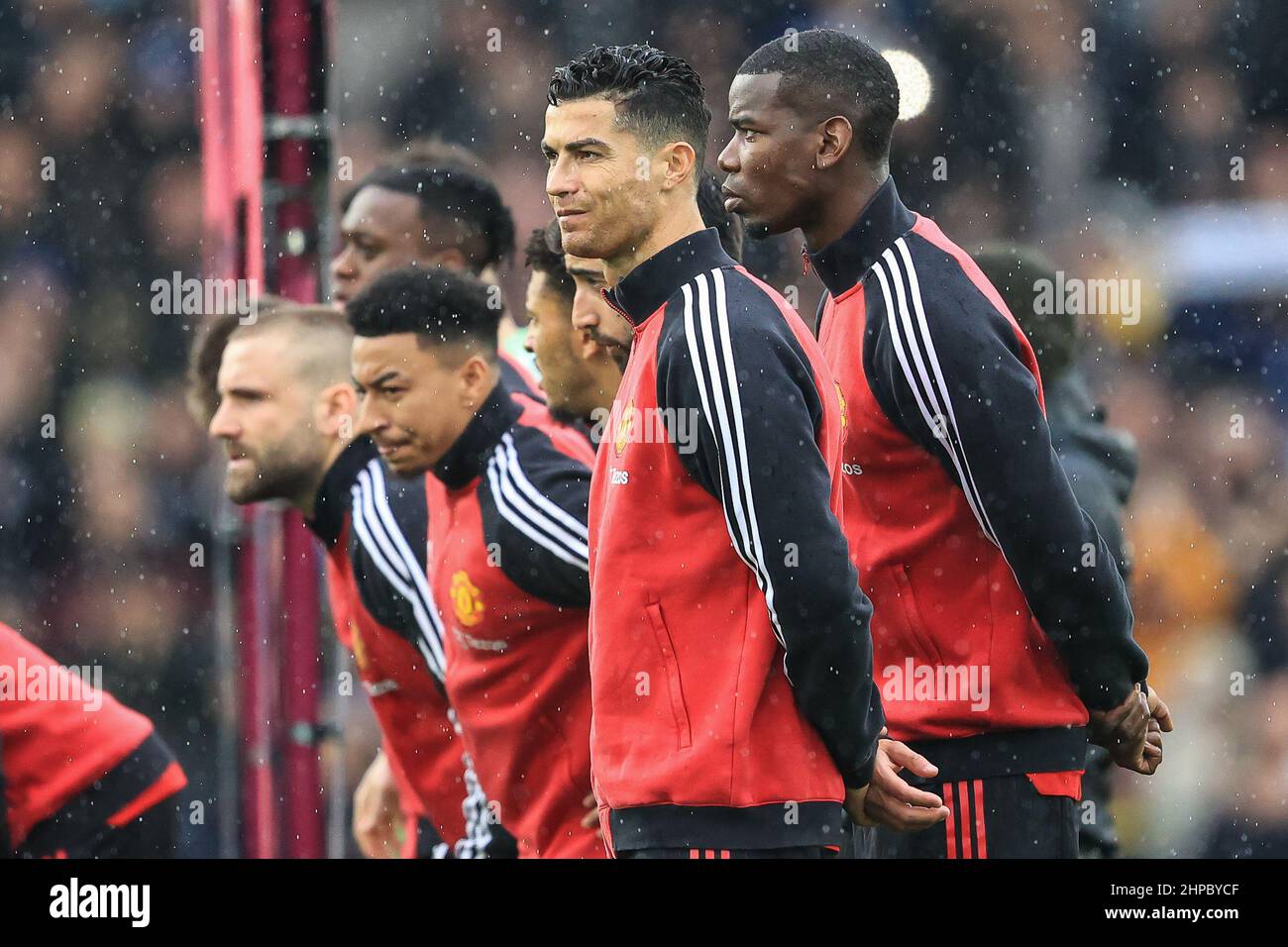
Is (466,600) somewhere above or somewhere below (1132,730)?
above

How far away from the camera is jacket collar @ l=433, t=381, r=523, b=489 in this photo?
4113 mm

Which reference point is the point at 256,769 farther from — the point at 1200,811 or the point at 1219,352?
the point at 1219,352

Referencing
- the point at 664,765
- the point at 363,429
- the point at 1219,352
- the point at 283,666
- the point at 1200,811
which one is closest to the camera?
the point at 664,765

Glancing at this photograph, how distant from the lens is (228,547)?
5.47 meters

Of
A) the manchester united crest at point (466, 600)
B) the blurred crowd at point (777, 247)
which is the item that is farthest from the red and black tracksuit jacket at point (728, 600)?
the blurred crowd at point (777, 247)

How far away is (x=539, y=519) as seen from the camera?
3895mm

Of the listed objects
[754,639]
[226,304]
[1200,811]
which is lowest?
[1200,811]

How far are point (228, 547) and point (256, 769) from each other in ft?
2.63

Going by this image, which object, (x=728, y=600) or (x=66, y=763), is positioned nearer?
(x=728, y=600)

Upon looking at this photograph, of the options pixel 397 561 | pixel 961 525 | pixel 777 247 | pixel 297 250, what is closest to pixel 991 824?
pixel 961 525

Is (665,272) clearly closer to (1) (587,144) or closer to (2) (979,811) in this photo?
(1) (587,144)

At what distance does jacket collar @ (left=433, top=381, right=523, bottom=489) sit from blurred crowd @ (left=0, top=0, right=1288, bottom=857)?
300cm

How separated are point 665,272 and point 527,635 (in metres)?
1.22
